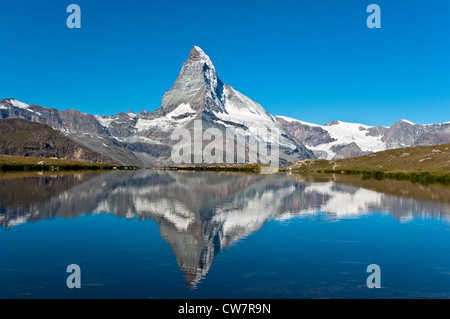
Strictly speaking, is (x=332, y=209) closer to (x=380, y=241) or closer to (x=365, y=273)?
(x=380, y=241)
